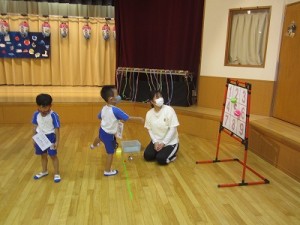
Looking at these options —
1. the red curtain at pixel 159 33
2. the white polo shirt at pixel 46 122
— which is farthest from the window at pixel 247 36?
the white polo shirt at pixel 46 122

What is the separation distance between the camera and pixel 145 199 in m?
2.49

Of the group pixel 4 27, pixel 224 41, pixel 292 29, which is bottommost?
pixel 224 41

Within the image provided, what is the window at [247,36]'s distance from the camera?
13.6ft

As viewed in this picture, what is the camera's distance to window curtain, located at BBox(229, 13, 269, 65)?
13.7 ft

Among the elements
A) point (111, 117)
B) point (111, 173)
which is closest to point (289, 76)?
point (111, 117)

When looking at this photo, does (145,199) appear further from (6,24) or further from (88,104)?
(6,24)

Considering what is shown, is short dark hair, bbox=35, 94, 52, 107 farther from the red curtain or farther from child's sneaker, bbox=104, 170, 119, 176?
the red curtain

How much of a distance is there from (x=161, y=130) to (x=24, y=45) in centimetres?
464

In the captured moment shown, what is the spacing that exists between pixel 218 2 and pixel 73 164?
336cm

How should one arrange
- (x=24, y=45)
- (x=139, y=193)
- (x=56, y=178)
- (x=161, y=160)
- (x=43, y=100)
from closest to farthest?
(x=43, y=100) < (x=139, y=193) < (x=56, y=178) < (x=161, y=160) < (x=24, y=45)

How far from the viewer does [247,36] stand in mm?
4312

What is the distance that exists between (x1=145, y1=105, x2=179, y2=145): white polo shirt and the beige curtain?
3727 millimetres

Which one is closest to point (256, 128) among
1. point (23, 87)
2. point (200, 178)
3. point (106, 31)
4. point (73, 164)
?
point (200, 178)

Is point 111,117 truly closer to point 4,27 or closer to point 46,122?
point 46,122
